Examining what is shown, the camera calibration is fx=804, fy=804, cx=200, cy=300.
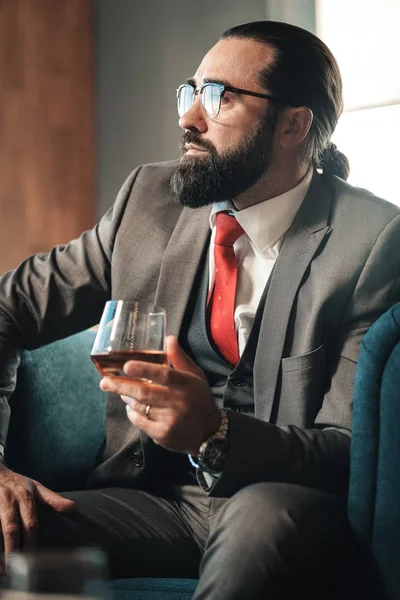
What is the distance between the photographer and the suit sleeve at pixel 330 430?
1.13 metres

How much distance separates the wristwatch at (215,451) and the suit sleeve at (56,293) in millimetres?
507

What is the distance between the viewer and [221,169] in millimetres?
1589

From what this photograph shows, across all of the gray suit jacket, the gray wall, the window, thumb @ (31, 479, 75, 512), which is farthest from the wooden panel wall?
thumb @ (31, 479, 75, 512)

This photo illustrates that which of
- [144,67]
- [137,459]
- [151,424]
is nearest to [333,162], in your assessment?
[137,459]

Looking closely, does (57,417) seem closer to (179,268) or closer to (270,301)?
(179,268)

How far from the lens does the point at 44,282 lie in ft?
5.19

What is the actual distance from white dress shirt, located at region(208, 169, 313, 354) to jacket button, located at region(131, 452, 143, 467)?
0.29 m

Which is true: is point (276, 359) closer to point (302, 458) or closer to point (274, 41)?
point (302, 458)

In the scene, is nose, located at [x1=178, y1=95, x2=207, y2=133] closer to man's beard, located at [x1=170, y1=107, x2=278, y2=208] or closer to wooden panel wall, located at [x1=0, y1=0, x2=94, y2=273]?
man's beard, located at [x1=170, y1=107, x2=278, y2=208]

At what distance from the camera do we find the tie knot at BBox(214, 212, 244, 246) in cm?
156

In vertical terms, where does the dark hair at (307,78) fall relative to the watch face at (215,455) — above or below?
above

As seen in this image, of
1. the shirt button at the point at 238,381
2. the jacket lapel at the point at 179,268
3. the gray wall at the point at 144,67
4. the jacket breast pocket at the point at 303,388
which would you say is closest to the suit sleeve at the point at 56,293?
the jacket lapel at the point at 179,268

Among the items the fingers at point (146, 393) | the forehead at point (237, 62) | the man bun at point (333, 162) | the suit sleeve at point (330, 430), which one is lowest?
the suit sleeve at point (330, 430)

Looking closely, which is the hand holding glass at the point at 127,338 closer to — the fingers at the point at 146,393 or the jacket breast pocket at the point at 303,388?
the fingers at the point at 146,393
